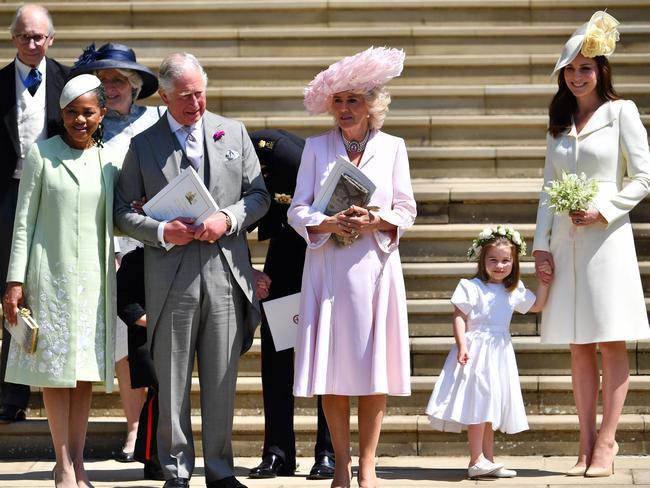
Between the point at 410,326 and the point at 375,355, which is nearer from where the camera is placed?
the point at 375,355

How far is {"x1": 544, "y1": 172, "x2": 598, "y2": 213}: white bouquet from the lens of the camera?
6.73 m

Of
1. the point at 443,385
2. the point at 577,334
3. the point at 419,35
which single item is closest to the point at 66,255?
the point at 443,385

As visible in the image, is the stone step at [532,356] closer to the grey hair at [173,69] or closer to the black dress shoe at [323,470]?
the black dress shoe at [323,470]

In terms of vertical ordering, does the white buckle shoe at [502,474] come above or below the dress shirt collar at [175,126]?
below

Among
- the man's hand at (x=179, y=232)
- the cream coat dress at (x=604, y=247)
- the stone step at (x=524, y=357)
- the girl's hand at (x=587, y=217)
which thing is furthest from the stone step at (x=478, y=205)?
the man's hand at (x=179, y=232)

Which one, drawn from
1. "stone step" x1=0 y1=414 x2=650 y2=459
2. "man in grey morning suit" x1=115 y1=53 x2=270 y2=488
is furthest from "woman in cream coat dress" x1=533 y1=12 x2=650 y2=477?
"man in grey morning suit" x1=115 y1=53 x2=270 y2=488

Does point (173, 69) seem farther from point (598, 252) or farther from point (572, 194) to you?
point (598, 252)

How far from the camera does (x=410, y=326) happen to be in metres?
8.22

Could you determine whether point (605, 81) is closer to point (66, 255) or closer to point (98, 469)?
point (66, 255)

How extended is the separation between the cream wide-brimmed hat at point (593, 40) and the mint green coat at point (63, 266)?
2255 mm

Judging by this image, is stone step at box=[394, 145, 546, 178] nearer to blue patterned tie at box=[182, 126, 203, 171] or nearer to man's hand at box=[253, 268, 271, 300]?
man's hand at box=[253, 268, 271, 300]

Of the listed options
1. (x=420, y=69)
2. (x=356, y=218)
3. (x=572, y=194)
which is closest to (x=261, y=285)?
(x=356, y=218)

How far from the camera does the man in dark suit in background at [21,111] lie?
7699mm

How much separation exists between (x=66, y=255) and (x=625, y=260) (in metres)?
2.59
